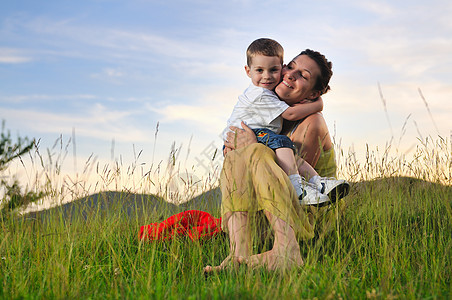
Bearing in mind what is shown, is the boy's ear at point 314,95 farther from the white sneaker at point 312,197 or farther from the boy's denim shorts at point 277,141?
the white sneaker at point 312,197

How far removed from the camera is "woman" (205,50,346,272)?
2.24 m

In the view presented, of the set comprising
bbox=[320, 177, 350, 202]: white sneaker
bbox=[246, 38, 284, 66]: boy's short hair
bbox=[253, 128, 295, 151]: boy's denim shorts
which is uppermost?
bbox=[246, 38, 284, 66]: boy's short hair

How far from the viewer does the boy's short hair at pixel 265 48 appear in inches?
120

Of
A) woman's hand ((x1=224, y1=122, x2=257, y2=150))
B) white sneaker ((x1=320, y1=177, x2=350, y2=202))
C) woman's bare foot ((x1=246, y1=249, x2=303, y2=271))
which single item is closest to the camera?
woman's bare foot ((x1=246, y1=249, x2=303, y2=271))

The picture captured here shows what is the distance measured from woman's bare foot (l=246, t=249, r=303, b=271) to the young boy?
381 millimetres

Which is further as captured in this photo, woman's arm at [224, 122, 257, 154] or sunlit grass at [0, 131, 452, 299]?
woman's arm at [224, 122, 257, 154]

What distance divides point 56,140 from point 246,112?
4.43ft

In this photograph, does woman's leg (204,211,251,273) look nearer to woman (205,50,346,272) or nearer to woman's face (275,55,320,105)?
woman (205,50,346,272)

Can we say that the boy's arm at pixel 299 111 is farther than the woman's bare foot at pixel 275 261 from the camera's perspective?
Yes

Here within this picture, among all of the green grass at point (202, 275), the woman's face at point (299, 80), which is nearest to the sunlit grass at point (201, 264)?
the green grass at point (202, 275)

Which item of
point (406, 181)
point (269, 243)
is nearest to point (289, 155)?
point (269, 243)

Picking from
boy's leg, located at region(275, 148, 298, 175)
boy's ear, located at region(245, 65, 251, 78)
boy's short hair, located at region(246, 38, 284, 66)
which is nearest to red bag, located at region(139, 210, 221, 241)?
boy's leg, located at region(275, 148, 298, 175)

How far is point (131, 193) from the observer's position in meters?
3.03

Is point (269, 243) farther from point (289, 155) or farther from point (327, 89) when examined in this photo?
point (327, 89)
